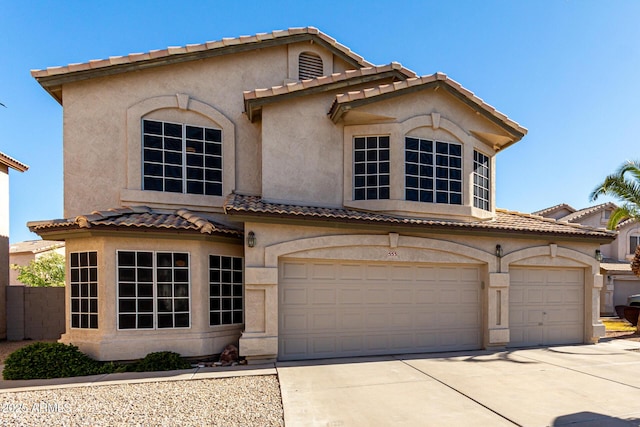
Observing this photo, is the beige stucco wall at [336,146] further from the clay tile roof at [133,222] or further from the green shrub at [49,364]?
the green shrub at [49,364]

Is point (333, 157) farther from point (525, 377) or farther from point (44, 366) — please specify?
point (44, 366)

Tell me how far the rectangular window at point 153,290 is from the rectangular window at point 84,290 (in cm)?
67

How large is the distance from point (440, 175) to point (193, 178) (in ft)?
25.0

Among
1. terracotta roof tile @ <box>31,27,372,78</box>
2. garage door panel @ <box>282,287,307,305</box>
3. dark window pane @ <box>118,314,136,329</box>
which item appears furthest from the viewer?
terracotta roof tile @ <box>31,27,372,78</box>

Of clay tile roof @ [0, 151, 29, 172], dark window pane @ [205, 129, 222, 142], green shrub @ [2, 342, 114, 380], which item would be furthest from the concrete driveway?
clay tile roof @ [0, 151, 29, 172]

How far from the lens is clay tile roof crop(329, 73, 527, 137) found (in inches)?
391

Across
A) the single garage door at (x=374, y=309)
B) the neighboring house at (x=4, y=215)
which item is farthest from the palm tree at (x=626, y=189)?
the neighboring house at (x=4, y=215)

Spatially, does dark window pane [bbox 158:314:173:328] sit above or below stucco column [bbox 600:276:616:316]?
above

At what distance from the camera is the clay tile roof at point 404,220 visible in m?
8.81

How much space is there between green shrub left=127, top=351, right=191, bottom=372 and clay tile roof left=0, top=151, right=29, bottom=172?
1100cm

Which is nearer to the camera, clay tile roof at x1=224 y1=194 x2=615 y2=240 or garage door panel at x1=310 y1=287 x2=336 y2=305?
clay tile roof at x1=224 y1=194 x2=615 y2=240

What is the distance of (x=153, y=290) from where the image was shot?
8703mm

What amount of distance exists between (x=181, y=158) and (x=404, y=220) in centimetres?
692

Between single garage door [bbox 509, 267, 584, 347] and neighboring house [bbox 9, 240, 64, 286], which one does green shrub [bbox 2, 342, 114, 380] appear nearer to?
single garage door [bbox 509, 267, 584, 347]
